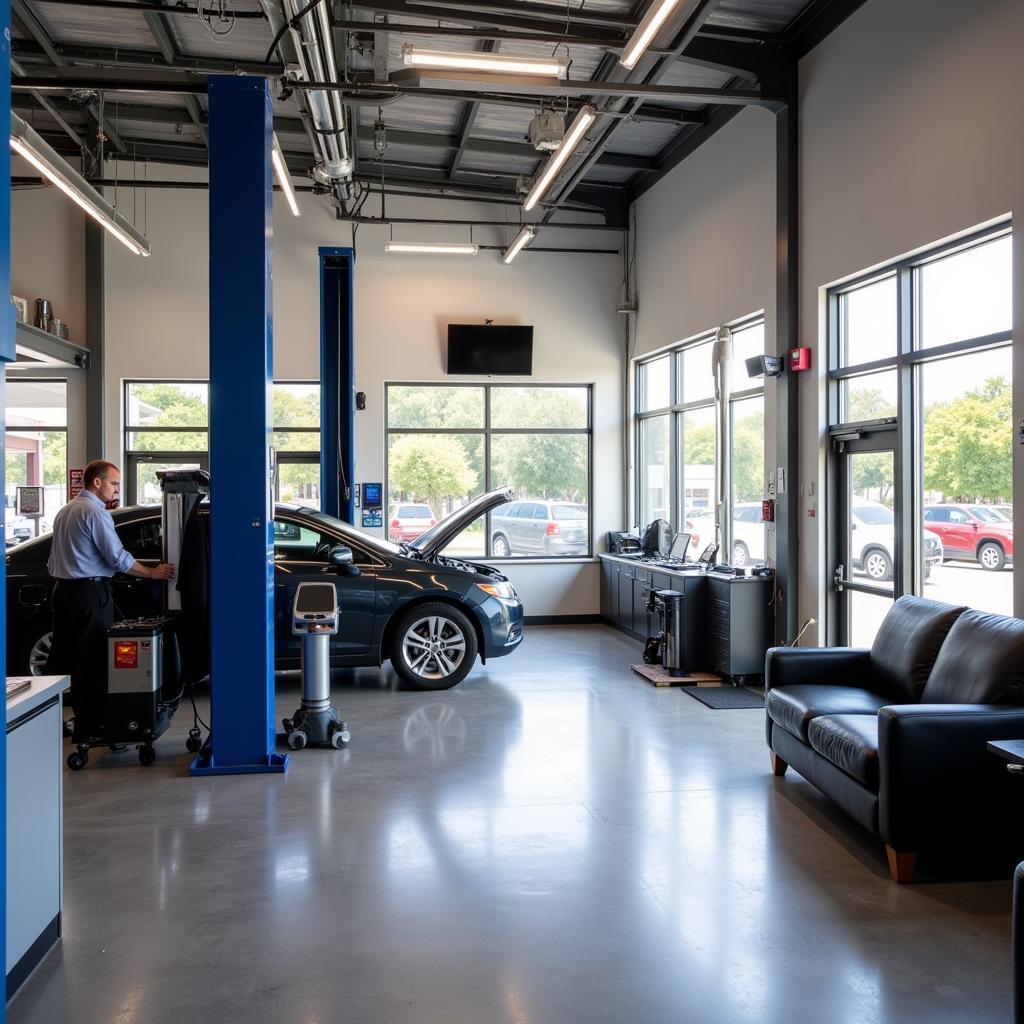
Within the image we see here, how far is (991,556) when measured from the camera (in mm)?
4934

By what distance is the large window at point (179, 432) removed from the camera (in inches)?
396

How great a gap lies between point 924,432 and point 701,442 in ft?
11.3

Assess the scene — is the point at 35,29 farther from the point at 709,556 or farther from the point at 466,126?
the point at 709,556

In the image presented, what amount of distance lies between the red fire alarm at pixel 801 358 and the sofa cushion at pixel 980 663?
283 cm

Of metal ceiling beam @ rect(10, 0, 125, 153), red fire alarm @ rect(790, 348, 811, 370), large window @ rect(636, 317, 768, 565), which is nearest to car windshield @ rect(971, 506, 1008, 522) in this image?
red fire alarm @ rect(790, 348, 811, 370)

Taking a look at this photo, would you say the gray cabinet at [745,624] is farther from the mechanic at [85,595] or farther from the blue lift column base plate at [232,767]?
the mechanic at [85,595]

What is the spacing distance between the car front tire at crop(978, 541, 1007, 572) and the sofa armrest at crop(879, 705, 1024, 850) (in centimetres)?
149

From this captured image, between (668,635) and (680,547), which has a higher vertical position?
(680,547)

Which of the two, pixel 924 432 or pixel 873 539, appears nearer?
pixel 924 432

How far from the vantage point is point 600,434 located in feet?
35.6

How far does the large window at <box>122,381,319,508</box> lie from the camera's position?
10047 mm

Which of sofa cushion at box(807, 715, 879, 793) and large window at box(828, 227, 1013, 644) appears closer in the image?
sofa cushion at box(807, 715, 879, 793)

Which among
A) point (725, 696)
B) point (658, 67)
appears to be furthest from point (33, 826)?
point (658, 67)

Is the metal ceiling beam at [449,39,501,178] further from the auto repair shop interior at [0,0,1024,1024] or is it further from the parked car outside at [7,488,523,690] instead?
the parked car outside at [7,488,523,690]
